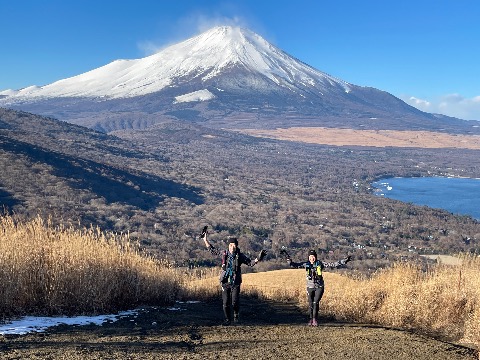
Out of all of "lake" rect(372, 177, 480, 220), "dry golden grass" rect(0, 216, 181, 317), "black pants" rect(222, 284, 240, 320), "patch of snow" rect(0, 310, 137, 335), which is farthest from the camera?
"lake" rect(372, 177, 480, 220)

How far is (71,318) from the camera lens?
21.5 ft

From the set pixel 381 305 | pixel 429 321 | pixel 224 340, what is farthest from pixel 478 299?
pixel 224 340

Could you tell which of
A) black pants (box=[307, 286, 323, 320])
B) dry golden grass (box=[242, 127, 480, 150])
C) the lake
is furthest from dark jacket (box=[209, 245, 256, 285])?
dry golden grass (box=[242, 127, 480, 150])

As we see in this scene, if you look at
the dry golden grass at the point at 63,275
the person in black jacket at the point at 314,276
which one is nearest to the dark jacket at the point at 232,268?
the person in black jacket at the point at 314,276

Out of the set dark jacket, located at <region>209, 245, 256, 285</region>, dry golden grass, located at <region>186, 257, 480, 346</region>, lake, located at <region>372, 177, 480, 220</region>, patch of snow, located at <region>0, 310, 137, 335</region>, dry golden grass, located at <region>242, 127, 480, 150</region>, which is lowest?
lake, located at <region>372, 177, 480, 220</region>

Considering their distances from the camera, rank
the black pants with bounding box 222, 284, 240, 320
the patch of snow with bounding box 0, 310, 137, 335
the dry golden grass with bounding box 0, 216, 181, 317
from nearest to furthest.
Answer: the patch of snow with bounding box 0, 310, 137, 335, the dry golden grass with bounding box 0, 216, 181, 317, the black pants with bounding box 222, 284, 240, 320

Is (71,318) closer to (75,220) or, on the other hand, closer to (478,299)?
(478,299)

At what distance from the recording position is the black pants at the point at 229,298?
25.0 ft

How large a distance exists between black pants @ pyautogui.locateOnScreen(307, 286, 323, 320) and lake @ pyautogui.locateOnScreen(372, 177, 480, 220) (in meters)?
56.6

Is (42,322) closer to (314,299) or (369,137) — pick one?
(314,299)

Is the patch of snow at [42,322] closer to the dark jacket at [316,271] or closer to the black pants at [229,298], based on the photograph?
the black pants at [229,298]

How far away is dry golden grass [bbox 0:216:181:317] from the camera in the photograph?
658 centimetres

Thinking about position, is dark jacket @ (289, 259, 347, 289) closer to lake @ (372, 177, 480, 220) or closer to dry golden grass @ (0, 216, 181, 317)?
dry golden grass @ (0, 216, 181, 317)

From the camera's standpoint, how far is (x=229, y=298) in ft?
25.3
